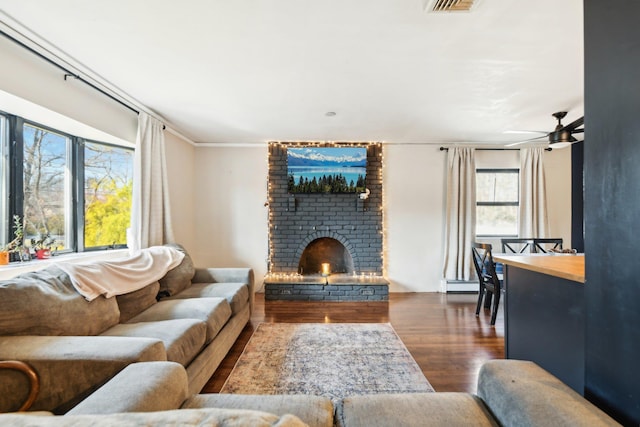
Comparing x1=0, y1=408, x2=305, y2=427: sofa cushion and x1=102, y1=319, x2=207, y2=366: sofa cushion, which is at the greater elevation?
x1=0, y1=408, x2=305, y2=427: sofa cushion

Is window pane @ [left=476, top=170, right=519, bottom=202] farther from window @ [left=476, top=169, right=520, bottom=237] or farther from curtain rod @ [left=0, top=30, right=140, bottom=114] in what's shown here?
curtain rod @ [left=0, top=30, right=140, bottom=114]

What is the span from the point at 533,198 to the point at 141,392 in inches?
213

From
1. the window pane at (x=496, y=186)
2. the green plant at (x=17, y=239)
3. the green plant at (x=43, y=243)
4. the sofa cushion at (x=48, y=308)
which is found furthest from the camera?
the window pane at (x=496, y=186)

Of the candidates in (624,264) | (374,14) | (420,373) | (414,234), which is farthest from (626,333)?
(414,234)

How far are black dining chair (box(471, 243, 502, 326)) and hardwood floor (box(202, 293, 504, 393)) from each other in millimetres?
194

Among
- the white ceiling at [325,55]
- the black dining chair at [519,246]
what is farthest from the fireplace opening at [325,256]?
the black dining chair at [519,246]

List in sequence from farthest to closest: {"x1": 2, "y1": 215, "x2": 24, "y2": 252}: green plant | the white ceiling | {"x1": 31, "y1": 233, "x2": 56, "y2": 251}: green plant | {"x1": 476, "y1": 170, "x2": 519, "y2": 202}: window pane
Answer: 1. {"x1": 476, "y1": 170, "x2": 519, "y2": 202}: window pane
2. {"x1": 31, "y1": 233, "x2": 56, "y2": 251}: green plant
3. {"x1": 2, "y1": 215, "x2": 24, "y2": 252}: green plant
4. the white ceiling

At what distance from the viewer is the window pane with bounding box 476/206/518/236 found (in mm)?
4602

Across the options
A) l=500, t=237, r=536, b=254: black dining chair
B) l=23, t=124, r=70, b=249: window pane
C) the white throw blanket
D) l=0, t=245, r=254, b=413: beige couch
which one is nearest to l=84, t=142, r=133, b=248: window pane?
l=23, t=124, r=70, b=249: window pane

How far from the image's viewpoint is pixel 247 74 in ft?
7.55

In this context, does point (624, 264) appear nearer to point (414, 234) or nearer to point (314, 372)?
point (314, 372)

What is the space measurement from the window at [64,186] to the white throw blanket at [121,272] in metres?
0.74

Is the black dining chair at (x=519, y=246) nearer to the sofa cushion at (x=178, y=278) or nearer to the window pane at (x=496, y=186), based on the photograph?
the window pane at (x=496, y=186)

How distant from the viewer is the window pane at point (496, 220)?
15.1ft
